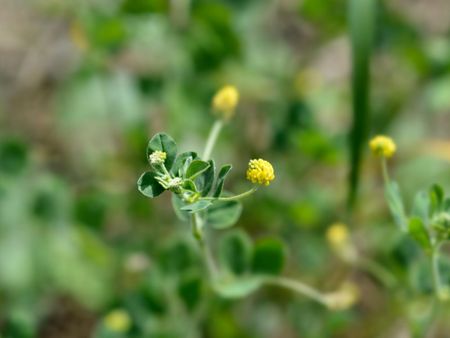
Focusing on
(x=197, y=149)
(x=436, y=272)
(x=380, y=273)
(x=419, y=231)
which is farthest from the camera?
(x=197, y=149)

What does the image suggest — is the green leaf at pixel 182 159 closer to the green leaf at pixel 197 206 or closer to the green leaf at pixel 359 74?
the green leaf at pixel 197 206

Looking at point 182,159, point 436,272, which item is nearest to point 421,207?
point 436,272

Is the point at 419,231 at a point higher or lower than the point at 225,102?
lower

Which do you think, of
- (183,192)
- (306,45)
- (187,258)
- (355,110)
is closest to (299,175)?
(355,110)

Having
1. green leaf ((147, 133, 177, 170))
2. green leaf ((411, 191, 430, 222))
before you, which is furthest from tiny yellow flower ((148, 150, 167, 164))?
green leaf ((411, 191, 430, 222))

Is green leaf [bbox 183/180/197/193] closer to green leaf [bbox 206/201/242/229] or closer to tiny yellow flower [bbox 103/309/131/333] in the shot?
green leaf [bbox 206/201/242/229]

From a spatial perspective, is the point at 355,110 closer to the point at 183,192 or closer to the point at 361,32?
the point at 361,32

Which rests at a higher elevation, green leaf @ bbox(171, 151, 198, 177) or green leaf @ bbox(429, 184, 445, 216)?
green leaf @ bbox(171, 151, 198, 177)

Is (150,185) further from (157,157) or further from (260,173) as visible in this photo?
(260,173)
